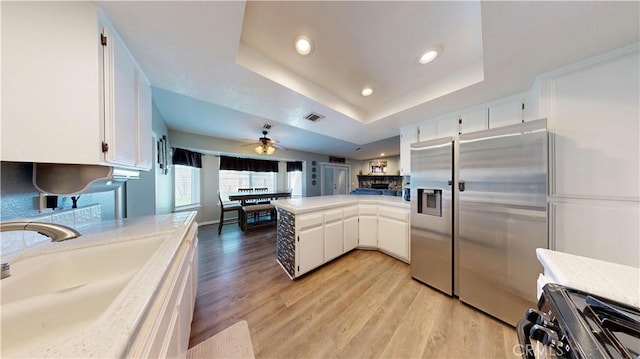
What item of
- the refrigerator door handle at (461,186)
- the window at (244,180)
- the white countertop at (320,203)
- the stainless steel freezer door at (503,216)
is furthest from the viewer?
the window at (244,180)

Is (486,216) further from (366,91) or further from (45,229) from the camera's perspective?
(45,229)

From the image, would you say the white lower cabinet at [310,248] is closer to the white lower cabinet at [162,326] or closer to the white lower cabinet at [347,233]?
the white lower cabinet at [347,233]

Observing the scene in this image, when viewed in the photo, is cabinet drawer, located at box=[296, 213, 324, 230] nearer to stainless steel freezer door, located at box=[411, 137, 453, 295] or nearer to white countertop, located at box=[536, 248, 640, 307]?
stainless steel freezer door, located at box=[411, 137, 453, 295]

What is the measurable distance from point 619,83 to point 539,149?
548mm

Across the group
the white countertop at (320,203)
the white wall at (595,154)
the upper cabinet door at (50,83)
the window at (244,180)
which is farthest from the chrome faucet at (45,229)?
the window at (244,180)

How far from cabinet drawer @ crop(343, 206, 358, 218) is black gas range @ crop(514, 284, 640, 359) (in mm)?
2021

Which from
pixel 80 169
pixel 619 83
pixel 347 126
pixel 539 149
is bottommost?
pixel 80 169

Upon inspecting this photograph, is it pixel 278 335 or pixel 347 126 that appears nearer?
pixel 278 335

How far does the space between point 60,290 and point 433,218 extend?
2.69 metres

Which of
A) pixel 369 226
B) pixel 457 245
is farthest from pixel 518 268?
pixel 369 226

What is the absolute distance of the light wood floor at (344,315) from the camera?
1285 mm

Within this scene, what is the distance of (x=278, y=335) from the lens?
1.39m

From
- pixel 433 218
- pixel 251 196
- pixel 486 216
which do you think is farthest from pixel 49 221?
pixel 251 196

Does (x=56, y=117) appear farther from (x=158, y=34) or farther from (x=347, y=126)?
(x=347, y=126)
